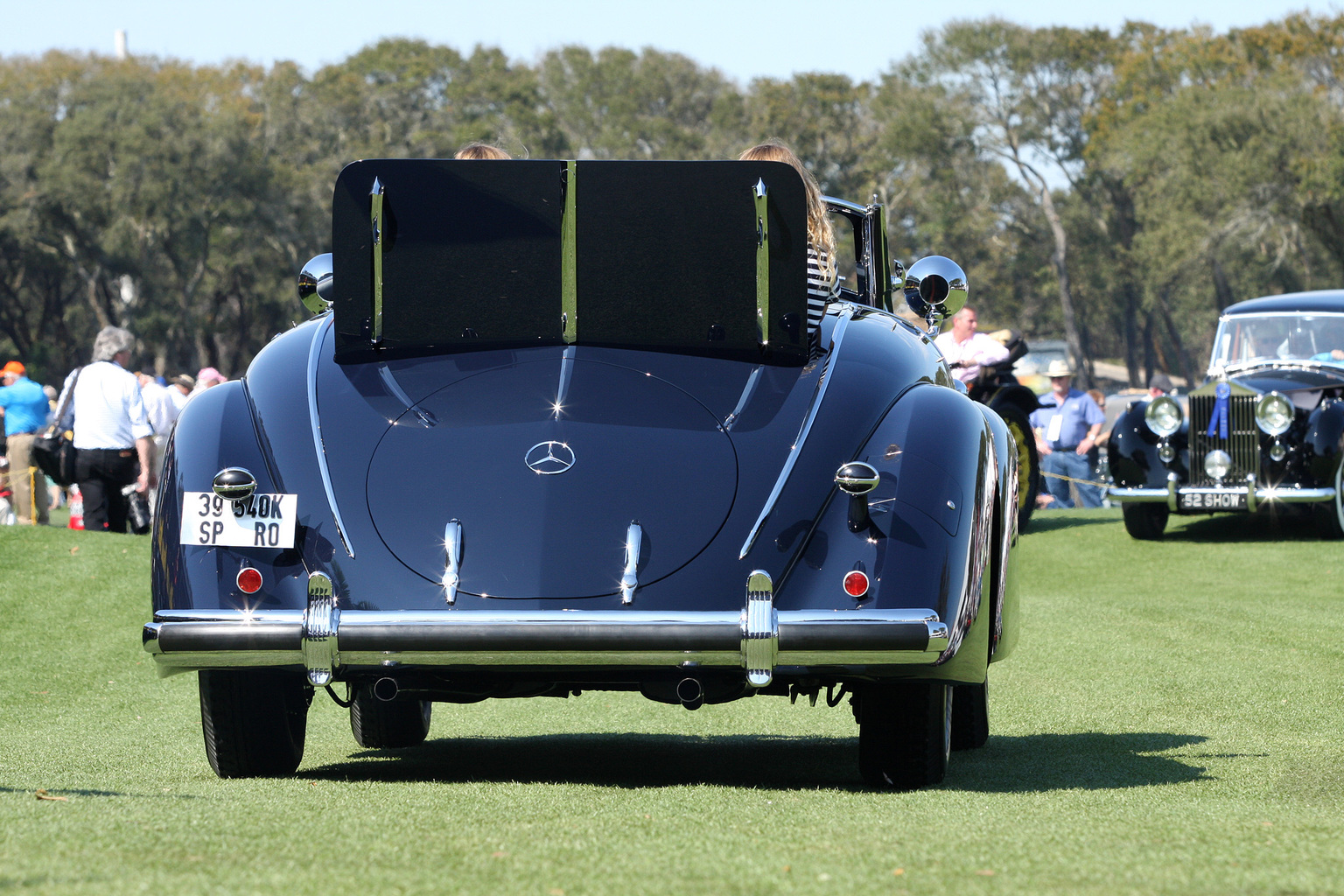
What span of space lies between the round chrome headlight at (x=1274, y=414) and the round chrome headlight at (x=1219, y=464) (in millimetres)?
390

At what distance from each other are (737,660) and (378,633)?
0.83 m

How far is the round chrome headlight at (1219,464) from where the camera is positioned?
13.7 meters

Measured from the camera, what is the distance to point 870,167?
57719 millimetres

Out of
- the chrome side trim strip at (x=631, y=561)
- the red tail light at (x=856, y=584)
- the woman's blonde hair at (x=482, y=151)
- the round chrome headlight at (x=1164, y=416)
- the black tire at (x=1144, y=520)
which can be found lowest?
the black tire at (x=1144, y=520)

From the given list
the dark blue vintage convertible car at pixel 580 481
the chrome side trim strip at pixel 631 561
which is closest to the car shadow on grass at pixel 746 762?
the dark blue vintage convertible car at pixel 580 481

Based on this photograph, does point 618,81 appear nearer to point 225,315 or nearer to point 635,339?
point 225,315

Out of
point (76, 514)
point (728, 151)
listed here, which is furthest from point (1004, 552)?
point (728, 151)

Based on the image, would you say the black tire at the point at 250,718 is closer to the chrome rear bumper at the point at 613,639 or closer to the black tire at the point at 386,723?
the chrome rear bumper at the point at 613,639

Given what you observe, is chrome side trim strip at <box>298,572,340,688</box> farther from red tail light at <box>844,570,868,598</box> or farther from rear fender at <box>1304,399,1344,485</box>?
rear fender at <box>1304,399,1344,485</box>

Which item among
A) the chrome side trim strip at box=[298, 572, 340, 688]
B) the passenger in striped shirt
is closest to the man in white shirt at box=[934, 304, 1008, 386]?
the passenger in striped shirt

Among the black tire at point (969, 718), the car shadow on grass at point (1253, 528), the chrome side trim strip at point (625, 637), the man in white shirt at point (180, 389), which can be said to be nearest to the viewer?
the chrome side trim strip at point (625, 637)

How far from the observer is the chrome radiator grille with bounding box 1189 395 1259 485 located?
537 inches

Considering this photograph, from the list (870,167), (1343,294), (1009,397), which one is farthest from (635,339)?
(870,167)

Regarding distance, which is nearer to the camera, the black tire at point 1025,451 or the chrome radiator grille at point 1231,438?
the chrome radiator grille at point 1231,438
